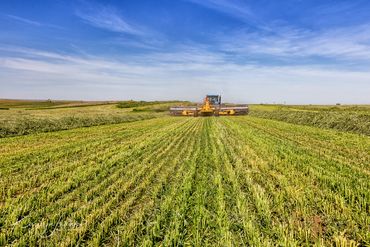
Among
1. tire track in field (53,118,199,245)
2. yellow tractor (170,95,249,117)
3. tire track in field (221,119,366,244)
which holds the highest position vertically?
yellow tractor (170,95,249,117)

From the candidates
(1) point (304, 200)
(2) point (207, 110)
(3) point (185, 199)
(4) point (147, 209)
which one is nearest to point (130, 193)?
(4) point (147, 209)

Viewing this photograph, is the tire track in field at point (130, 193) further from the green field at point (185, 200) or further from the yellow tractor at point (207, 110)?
the yellow tractor at point (207, 110)

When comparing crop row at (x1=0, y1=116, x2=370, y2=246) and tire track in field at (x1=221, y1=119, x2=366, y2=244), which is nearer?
crop row at (x1=0, y1=116, x2=370, y2=246)

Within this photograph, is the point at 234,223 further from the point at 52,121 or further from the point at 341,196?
the point at 52,121

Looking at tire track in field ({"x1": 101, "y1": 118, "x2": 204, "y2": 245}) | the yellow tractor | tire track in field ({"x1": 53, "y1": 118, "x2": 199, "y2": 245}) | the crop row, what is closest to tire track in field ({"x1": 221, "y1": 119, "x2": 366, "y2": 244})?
the crop row

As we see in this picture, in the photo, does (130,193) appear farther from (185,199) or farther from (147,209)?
(185,199)

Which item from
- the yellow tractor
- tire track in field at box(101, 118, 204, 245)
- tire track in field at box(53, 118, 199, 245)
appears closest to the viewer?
tire track in field at box(101, 118, 204, 245)

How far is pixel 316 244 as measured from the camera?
355 cm

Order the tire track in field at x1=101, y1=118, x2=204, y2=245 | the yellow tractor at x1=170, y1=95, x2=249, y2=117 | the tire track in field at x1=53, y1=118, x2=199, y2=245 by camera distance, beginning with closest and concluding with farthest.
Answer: the tire track in field at x1=101, y1=118, x2=204, y2=245, the tire track in field at x1=53, y1=118, x2=199, y2=245, the yellow tractor at x1=170, y1=95, x2=249, y2=117

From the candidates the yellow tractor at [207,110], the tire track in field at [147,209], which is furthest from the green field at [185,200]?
the yellow tractor at [207,110]

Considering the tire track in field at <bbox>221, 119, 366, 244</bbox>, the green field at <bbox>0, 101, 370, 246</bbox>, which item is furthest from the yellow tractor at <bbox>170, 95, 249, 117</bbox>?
the tire track in field at <bbox>221, 119, 366, 244</bbox>

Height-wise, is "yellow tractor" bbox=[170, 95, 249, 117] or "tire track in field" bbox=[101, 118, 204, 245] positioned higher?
"yellow tractor" bbox=[170, 95, 249, 117]

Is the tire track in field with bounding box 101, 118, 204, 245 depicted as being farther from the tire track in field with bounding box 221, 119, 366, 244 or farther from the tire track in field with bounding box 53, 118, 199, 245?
the tire track in field with bounding box 221, 119, 366, 244

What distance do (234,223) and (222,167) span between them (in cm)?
381
